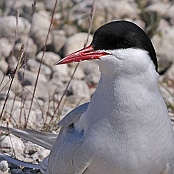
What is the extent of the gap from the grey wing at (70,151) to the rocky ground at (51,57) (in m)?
0.66

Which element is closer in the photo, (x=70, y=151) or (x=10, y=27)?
(x=70, y=151)

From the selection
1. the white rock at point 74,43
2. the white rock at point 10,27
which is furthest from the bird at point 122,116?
the white rock at point 10,27

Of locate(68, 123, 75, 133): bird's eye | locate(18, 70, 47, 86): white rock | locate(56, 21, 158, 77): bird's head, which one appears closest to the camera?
locate(56, 21, 158, 77): bird's head

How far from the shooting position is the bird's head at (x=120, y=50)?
3701 mm

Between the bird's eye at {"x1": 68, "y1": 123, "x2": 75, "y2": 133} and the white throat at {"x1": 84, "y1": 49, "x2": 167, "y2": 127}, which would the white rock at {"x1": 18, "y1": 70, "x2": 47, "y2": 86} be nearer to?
the bird's eye at {"x1": 68, "y1": 123, "x2": 75, "y2": 133}

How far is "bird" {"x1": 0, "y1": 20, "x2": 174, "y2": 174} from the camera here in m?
3.74

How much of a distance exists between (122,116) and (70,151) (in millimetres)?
447

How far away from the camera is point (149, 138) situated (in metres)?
4.02

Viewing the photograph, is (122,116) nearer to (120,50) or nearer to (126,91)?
(126,91)

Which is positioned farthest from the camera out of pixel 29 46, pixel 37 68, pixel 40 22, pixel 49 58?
pixel 40 22

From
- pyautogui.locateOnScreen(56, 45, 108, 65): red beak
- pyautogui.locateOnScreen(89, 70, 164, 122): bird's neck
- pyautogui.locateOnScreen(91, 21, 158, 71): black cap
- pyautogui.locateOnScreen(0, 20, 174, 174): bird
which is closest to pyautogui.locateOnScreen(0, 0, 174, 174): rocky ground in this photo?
pyautogui.locateOnScreen(0, 20, 174, 174): bird

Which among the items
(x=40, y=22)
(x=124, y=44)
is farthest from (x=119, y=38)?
(x=40, y=22)

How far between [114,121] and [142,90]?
0.75ft

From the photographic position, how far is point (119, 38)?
3729 mm
